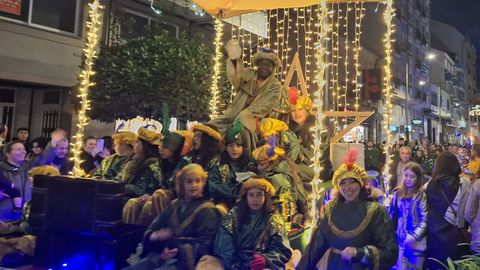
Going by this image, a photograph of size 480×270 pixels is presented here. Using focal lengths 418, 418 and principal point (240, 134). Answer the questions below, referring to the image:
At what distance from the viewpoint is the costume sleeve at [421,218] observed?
5.35 metres

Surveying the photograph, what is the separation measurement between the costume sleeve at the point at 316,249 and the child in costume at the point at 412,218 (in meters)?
1.83

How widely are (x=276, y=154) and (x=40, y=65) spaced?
11.9 meters

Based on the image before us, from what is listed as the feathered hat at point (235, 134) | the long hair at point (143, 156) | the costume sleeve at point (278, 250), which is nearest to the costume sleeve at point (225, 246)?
the costume sleeve at point (278, 250)

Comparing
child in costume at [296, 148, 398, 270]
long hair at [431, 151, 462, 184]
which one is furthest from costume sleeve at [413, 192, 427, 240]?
child in costume at [296, 148, 398, 270]

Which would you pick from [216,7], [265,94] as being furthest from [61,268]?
[216,7]

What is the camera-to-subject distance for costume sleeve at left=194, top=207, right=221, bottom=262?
174 inches

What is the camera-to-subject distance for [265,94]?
6.62 metres

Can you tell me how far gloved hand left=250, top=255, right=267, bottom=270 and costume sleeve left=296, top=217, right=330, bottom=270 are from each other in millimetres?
390

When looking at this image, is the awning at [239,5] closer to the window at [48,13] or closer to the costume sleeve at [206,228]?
the costume sleeve at [206,228]

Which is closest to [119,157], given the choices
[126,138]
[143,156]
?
[126,138]

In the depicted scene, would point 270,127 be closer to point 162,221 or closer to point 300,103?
point 300,103

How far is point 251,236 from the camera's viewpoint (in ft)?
14.1

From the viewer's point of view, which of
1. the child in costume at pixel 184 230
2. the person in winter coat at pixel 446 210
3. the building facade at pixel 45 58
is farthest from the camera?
the building facade at pixel 45 58

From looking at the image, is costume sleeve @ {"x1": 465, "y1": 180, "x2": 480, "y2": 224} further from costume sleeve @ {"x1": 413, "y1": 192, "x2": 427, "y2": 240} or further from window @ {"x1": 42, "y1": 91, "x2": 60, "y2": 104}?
window @ {"x1": 42, "y1": 91, "x2": 60, "y2": 104}
